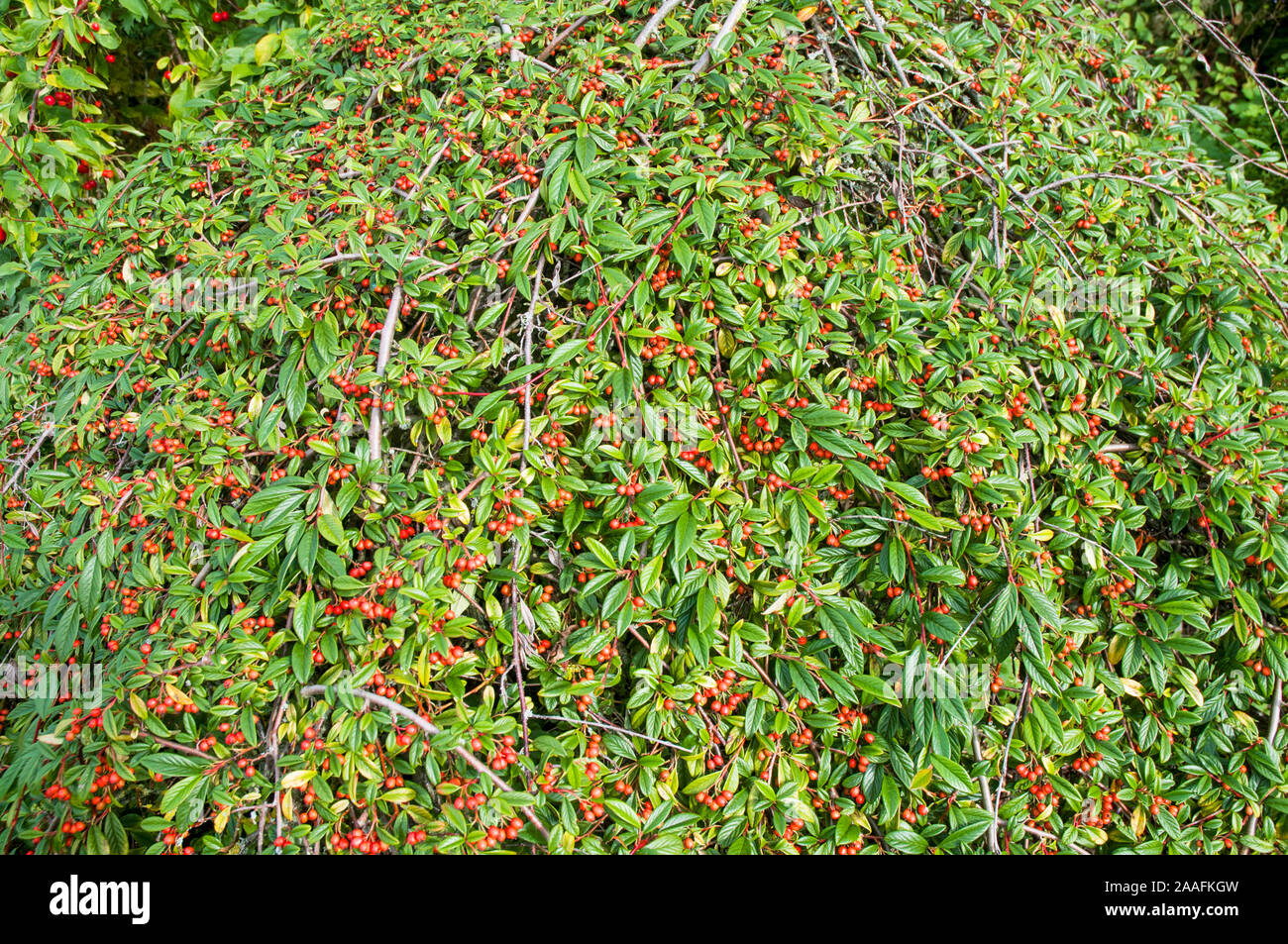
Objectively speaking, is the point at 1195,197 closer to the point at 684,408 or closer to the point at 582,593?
the point at 684,408

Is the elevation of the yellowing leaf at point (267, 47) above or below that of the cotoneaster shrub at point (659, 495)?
above

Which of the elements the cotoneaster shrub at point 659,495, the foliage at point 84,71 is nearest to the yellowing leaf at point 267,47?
the foliage at point 84,71

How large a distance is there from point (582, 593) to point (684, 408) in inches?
20.8

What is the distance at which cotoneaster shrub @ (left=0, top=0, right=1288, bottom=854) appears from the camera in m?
1.80

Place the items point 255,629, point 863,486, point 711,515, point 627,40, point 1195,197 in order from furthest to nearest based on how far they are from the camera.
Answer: point 1195,197
point 627,40
point 863,486
point 711,515
point 255,629

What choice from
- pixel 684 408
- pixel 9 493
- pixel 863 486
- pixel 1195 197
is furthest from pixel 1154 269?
pixel 9 493

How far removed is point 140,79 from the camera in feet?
12.9

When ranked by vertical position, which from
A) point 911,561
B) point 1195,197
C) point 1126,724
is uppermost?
point 1195,197

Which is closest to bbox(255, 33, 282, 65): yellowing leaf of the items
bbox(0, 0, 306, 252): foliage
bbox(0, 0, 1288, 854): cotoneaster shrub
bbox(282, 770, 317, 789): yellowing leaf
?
bbox(0, 0, 306, 252): foliage

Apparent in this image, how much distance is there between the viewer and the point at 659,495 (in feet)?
6.24

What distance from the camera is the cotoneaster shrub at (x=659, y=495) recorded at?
5.90 ft

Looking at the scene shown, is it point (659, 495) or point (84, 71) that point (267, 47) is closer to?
point (84, 71)

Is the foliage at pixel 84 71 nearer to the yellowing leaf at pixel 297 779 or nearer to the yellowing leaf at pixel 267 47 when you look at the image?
the yellowing leaf at pixel 267 47

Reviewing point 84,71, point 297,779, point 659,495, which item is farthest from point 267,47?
point 297,779
